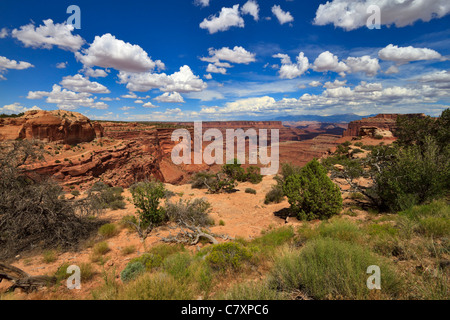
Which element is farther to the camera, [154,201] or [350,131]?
[350,131]

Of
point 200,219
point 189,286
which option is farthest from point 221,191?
point 189,286

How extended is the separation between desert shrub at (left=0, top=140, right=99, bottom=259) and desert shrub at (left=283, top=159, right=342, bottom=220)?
9.67 meters

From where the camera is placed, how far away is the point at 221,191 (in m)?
18.3

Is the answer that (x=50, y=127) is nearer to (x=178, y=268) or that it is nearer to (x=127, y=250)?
(x=127, y=250)

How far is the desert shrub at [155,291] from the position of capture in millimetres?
2756

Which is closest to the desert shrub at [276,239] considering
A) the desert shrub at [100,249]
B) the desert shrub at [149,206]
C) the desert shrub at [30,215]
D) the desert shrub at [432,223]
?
the desert shrub at [432,223]

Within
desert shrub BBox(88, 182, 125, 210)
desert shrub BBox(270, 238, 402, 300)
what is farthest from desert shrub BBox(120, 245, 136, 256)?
desert shrub BBox(270, 238, 402, 300)

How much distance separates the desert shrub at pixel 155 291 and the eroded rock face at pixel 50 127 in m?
23.9

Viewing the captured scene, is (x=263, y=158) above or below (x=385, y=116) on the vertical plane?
below

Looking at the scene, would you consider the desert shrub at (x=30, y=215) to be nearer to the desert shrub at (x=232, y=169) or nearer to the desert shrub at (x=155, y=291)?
the desert shrub at (x=155, y=291)

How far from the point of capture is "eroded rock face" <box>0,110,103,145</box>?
1939cm
